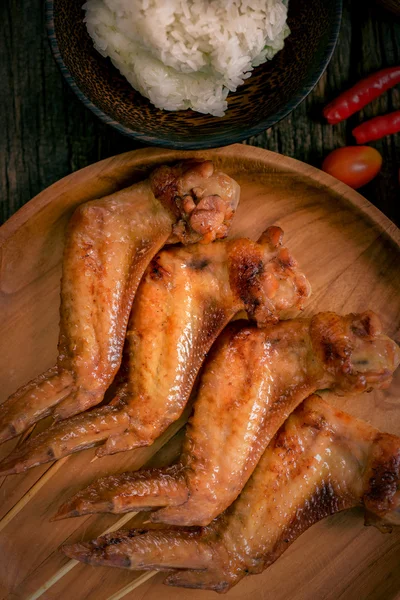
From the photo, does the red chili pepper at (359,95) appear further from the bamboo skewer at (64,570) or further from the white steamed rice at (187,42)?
the bamboo skewer at (64,570)

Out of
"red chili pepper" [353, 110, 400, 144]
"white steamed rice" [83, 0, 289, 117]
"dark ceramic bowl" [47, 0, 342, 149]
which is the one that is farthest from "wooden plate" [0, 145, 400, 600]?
"red chili pepper" [353, 110, 400, 144]

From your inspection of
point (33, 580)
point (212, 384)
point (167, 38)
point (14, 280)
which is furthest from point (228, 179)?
point (33, 580)

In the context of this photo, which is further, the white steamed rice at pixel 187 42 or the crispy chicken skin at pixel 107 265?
the crispy chicken skin at pixel 107 265

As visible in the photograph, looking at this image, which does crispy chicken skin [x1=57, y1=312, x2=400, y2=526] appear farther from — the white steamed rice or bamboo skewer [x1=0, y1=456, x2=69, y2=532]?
the white steamed rice

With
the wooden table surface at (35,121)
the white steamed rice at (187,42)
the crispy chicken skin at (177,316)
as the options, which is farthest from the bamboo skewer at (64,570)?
the white steamed rice at (187,42)

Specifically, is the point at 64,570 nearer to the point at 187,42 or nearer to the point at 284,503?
the point at 284,503

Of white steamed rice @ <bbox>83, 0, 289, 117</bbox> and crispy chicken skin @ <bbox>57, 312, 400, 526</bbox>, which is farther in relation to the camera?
crispy chicken skin @ <bbox>57, 312, 400, 526</bbox>
